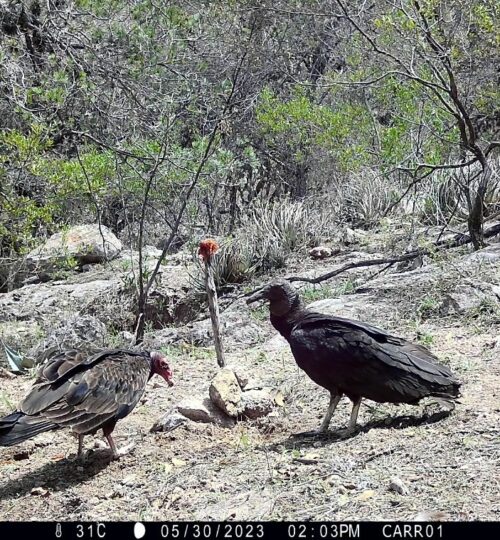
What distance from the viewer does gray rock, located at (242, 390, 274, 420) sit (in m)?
5.19

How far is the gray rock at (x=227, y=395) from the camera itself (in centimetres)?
515

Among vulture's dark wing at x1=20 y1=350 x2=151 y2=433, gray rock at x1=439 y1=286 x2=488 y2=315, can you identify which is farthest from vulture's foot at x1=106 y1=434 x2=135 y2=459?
gray rock at x1=439 y1=286 x2=488 y2=315

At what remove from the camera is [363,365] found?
4535mm

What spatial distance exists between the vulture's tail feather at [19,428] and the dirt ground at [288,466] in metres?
0.41

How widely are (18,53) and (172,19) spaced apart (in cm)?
201

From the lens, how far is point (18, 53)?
9781mm

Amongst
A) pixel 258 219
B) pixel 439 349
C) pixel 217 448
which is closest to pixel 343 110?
pixel 258 219

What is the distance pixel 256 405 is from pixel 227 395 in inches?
8.0

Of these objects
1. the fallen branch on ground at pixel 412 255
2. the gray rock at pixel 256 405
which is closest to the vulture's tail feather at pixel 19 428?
the gray rock at pixel 256 405

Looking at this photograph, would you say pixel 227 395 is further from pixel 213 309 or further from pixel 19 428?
pixel 19 428

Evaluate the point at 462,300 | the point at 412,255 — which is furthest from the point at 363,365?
the point at 412,255
